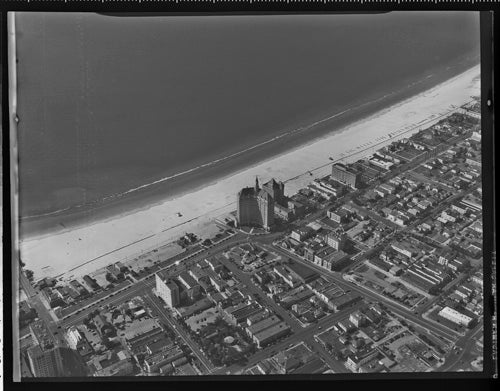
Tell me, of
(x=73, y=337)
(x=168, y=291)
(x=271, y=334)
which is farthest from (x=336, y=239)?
(x=73, y=337)

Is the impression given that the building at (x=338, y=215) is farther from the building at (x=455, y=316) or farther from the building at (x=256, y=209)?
the building at (x=455, y=316)

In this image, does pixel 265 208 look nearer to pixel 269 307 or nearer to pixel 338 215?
pixel 338 215

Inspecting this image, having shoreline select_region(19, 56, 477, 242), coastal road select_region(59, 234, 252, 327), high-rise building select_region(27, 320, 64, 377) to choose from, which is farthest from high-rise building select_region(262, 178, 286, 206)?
high-rise building select_region(27, 320, 64, 377)

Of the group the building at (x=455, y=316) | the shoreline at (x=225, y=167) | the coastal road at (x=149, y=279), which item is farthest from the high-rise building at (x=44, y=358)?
the building at (x=455, y=316)

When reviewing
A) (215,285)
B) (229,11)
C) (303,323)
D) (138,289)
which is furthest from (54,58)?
(303,323)

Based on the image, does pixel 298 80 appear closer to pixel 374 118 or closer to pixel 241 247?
pixel 374 118

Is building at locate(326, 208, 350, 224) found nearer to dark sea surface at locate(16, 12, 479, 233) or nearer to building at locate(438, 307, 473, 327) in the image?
dark sea surface at locate(16, 12, 479, 233)
